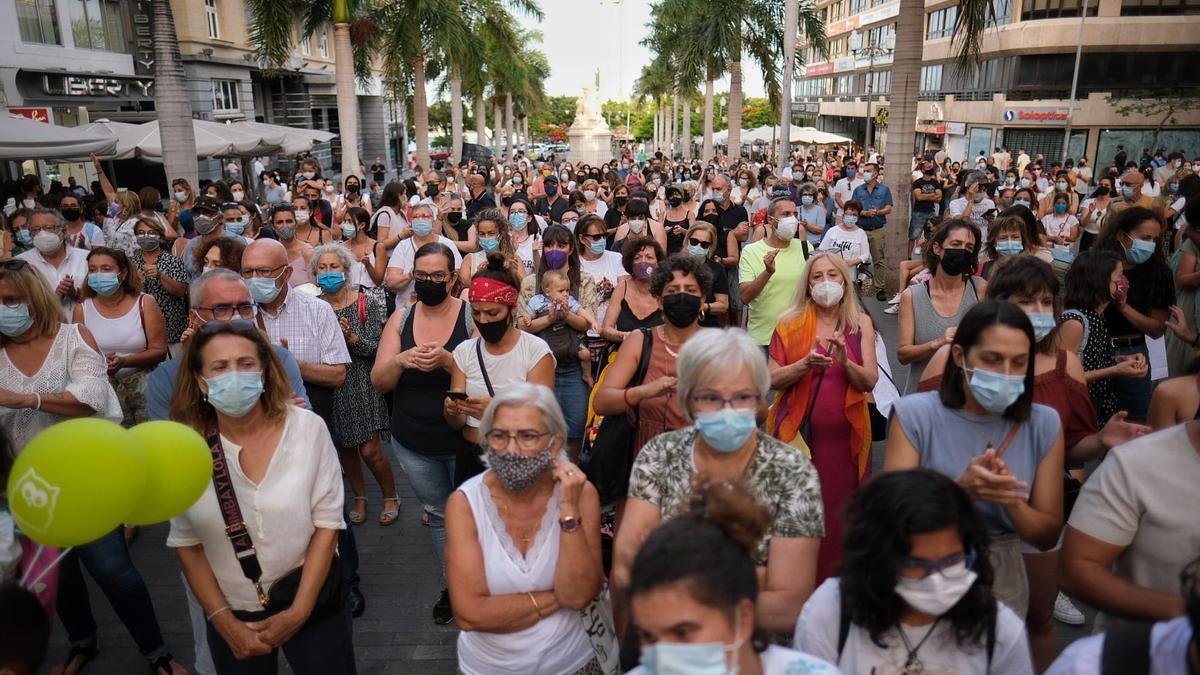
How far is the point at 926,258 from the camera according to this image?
5637mm

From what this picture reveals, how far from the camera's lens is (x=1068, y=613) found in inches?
178

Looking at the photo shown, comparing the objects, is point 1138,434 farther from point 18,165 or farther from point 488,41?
point 488,41

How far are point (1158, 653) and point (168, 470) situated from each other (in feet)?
9.25

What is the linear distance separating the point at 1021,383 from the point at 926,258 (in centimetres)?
298

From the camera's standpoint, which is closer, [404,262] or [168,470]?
[168,470]

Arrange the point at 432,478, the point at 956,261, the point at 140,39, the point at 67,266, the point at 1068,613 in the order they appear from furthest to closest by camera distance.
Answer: the point at 140,39 < the point at 67,266 < the point at 956,261 < the point at 432,478 < the point at 1068,613

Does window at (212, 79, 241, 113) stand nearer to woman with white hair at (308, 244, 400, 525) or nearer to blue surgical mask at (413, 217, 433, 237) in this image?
blue surgical mask at (413, 217, 433, 237)

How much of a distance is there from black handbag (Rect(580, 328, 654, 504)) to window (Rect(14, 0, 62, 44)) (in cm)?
2292

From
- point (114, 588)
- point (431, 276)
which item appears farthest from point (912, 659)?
point (114, 588)

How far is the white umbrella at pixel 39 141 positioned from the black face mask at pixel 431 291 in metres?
11.1

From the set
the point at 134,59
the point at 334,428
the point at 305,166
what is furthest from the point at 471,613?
the point at 134,59

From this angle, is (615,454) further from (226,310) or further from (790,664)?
(226,310)

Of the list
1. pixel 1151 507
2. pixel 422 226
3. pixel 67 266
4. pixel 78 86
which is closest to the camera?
pixel 1151 507

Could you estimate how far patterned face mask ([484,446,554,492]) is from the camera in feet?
9.56
